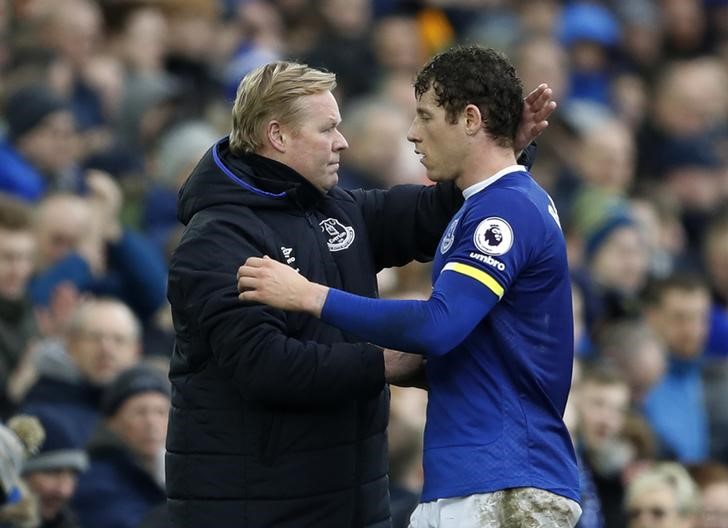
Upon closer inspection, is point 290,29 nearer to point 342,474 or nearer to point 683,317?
point 683,317

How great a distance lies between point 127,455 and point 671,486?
2.43 m

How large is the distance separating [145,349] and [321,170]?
377 centimetres

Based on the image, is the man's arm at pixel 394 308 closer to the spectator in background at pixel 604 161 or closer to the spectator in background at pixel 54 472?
the spectator in background at pixel 54 472

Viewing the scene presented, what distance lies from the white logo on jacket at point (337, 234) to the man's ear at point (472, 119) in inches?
24.2

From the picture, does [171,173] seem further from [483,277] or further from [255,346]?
[483,277]

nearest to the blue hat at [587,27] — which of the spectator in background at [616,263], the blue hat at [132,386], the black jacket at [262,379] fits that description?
→ the spectator in background at [616,263]

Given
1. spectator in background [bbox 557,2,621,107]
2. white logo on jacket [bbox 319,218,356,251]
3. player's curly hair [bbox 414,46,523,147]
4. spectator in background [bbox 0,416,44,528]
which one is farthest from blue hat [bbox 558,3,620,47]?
player's curly hair [bbox 414,46,523,147]

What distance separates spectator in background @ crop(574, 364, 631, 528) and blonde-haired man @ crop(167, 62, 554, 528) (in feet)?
10.3

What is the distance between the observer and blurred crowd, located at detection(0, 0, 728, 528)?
7816 millimetres

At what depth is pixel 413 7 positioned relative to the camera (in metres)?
14.6

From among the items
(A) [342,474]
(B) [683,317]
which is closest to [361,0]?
(B) [683,317]

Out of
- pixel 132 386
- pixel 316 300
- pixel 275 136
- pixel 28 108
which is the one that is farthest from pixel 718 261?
pixel 316 300

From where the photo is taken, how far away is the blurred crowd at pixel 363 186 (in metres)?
7.82

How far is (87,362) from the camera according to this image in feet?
27.6
